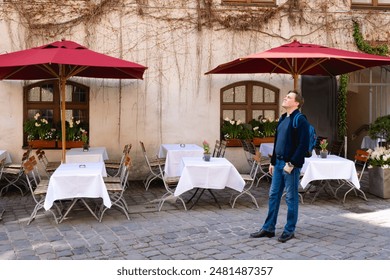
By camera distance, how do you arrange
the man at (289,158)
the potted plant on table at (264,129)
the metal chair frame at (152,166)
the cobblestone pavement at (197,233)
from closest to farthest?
the cobblestone pavement at (197,233) → the man at (289,158) → the metal chair frame at (152,166) → the potted plant on table at (264,129)

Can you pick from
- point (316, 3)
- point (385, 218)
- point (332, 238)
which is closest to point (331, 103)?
point (316, 3)

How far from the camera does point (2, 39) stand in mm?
10625

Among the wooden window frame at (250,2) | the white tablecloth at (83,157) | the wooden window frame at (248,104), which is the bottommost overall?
the white tablecloth at (83,157)

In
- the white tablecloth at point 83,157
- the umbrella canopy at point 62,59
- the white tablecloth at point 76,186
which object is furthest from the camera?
the white tablecloth at point 83,157

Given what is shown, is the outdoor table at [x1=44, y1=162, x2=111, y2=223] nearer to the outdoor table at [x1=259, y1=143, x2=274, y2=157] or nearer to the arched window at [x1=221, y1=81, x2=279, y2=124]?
the outdoor table at [x1=259, y1=143, x2=274, y2=157]

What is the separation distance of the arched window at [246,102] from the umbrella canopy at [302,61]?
1140 mm

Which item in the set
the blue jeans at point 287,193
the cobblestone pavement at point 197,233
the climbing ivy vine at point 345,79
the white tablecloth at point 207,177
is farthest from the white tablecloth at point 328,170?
the climbing ivy vine at point 345,79

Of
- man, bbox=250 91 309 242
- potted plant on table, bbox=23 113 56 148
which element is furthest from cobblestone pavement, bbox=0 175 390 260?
potted plant on table, bbox=23 113 56 148

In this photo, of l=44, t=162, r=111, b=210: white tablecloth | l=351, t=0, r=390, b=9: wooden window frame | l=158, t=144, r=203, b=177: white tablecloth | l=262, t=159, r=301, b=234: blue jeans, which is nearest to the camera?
l=262, t=159, r=301, b=234: blue jeans

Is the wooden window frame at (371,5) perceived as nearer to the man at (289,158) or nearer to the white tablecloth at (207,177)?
the white tablecloth at (207,177)

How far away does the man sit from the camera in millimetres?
5520

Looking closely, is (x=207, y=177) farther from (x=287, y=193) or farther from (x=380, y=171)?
(x=380, y=171)

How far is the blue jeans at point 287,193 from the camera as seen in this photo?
5.67 meters

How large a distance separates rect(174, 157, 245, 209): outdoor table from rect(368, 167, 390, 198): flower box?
275 cm
